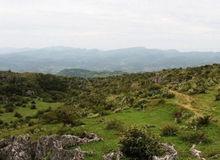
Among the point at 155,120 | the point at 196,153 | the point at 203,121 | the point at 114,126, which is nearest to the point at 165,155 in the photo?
the point at 196,153

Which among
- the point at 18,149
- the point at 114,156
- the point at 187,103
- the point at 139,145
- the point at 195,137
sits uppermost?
the point at 187,103

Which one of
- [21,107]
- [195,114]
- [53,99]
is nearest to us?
[195,114]

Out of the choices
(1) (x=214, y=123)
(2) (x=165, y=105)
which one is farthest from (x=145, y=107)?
(1) (x=214, y=123)

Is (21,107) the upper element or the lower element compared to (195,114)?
lower

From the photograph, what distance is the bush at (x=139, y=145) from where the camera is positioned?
24.1 metres

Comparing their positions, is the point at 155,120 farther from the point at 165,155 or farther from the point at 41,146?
the point at 165,155

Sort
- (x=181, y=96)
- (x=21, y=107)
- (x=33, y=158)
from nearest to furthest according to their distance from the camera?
(x=33, y=158) → (x=181, y=96) → (x=21, y=107)

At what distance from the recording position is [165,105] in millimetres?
37938

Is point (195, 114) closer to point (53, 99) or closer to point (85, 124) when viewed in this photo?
point (85, 124)

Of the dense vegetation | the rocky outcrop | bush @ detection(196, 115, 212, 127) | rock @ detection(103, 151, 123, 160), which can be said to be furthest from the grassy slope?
the rocky outcrop

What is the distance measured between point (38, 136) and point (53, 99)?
53414 mm

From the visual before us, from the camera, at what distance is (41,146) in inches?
1123

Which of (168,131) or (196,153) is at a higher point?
(168,131)

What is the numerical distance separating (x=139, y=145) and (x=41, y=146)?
7190mm
